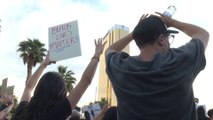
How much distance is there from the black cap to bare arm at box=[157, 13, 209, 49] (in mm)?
101

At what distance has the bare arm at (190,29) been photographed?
2.79 meters

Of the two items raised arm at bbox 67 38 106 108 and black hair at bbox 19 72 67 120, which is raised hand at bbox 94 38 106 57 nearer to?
raised arm at bbox 67 38 106 108

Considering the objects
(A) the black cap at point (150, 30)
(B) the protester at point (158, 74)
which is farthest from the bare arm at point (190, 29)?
(A) the black cap at point (150, 30)

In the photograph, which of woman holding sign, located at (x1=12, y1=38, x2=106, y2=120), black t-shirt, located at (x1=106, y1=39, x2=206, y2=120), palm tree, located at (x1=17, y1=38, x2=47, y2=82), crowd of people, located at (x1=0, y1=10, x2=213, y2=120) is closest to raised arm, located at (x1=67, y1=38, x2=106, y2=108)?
woman holding sign, located at (x1=12, y1=38, x2=106, y2=120)

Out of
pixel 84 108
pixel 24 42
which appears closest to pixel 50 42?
pixel 84 108

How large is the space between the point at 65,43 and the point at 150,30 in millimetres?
3202

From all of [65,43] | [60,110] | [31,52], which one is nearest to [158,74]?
[60,110]

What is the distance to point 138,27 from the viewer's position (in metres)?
2.82

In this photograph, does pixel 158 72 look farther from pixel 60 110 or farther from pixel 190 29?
pixel 60 110

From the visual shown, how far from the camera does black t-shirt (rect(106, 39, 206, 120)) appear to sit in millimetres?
2588

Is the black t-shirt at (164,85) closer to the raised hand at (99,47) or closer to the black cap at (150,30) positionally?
the black cap at (150,30)

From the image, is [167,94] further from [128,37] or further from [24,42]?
[24,42]

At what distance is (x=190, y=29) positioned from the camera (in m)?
2.87

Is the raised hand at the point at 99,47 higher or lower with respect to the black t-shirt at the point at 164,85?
higher
